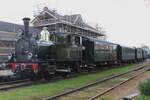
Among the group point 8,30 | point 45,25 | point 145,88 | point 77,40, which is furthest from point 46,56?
point 45,25

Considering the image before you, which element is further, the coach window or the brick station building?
the brick station building

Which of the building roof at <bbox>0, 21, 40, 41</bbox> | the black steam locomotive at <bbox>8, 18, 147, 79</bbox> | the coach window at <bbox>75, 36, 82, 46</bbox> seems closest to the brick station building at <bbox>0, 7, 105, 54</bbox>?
the building roof at <bbox>0, 21, 40, 41</bbox>

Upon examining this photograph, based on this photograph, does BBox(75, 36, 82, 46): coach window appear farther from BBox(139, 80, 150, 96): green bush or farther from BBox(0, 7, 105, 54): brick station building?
BBox(0, 7, 105, 54): brick station building

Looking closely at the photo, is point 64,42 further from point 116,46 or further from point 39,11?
point 39,11

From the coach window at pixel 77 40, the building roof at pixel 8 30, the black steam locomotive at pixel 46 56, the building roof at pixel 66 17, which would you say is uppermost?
the building roof at pixel 66 17

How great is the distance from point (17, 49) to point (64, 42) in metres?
3.21

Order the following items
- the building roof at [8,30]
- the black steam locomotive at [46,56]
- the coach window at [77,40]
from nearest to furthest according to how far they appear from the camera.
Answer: the black steam locomotive at [46,56], the coach window at [77,40], the building roof at [8,30]

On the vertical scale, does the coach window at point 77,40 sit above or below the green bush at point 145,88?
above

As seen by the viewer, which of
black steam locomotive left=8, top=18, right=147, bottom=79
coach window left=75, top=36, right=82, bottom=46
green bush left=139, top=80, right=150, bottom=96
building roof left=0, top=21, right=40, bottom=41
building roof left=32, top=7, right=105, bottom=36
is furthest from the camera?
building roof left=32, top=7, right=105, bottom=36

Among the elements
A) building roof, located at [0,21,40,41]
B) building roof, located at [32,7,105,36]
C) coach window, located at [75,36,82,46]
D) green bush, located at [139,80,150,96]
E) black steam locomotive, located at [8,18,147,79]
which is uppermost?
building roof, located at [32,7,105,36]

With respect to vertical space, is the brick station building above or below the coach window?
above

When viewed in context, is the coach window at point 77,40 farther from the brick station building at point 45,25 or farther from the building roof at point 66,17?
the building roof at point 66,17

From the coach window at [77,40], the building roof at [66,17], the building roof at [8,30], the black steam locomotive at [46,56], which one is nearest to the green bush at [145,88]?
the black steam locomotive at [46,56]

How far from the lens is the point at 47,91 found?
14.8 metres
